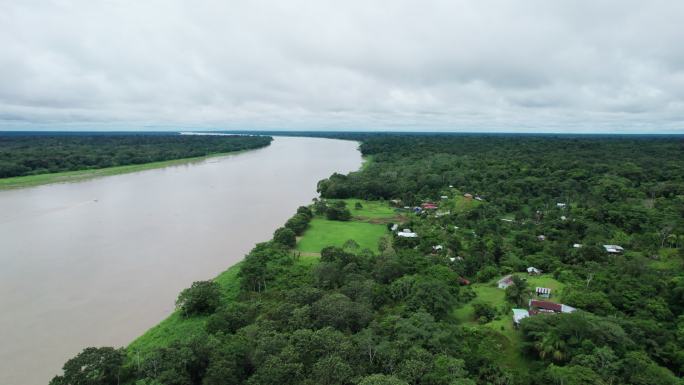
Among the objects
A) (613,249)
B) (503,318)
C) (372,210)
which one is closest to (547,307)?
(503,318)

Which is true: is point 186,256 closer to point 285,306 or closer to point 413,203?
point 285,306

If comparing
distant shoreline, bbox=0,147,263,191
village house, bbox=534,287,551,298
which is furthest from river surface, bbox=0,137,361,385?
village house, bbox=534,287,551,298

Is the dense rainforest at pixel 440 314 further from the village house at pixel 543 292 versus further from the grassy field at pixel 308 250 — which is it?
the village house at pixel 543 292

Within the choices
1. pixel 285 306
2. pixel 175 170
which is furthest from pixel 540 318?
pixel 175 170

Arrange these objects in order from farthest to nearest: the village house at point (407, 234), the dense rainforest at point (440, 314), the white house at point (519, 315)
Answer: the village house at point (407, 234), the white house at point (519, 315), the dense rainforest at point (440, 314)

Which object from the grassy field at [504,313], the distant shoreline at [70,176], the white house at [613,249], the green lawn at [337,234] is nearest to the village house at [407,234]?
the green lawn at [337,234]

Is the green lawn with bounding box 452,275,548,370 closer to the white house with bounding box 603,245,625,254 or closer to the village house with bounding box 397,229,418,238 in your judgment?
the white house with bounding box 603,245,625,254

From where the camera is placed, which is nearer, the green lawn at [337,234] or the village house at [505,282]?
the village house at [505,282]
